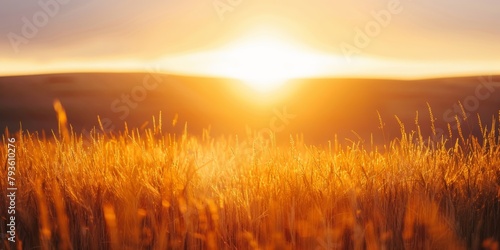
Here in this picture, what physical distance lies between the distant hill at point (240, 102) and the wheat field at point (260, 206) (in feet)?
67.9

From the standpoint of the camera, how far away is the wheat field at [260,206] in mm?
3193

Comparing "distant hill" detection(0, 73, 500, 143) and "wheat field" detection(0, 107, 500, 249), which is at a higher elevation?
"distant hill" detection(0, 73, 500, 143)

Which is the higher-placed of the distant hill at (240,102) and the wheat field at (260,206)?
the distant hill at (240,102)

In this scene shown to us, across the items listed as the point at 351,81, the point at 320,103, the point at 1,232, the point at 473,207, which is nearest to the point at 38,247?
the point at 1,232

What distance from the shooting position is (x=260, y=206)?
131 inches

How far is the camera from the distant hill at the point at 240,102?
27.0 meters

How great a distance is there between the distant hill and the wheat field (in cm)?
2071

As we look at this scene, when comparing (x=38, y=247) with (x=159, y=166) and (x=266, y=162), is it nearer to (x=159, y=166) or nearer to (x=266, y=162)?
(x=159, y=166)

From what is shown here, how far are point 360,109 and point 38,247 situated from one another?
94.4 ft

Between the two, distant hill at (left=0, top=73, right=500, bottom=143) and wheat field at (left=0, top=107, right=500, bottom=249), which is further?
distant hill at (left=0, top=73, right=500, bottom=143)

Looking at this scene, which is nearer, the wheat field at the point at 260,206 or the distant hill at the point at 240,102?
the wheat field at the point at 260,206

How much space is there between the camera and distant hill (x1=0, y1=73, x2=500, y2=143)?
27.0 meters

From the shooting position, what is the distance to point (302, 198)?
135 inches

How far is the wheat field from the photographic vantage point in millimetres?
3193
